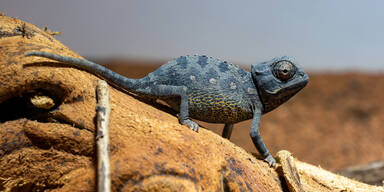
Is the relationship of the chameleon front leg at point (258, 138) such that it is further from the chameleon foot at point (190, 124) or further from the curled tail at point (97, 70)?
the curled tail at point (97, 70)

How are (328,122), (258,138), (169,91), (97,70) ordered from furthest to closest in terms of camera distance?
(328,122), (258,138), (169,91), (97,70)

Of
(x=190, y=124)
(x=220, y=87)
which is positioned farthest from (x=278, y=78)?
(x=190, y=124)

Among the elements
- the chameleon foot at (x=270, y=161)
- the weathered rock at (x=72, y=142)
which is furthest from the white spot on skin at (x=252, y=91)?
the weathered rock at (x=72, y=142)

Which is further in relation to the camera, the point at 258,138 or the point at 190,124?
the point at 258,138

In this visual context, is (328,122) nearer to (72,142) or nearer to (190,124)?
(190,124)

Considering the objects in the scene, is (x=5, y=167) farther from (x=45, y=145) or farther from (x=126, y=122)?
(x=126, y=122)

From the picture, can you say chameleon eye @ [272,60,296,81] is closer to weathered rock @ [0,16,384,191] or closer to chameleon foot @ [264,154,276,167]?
chameleon foot @ [264,154,276,167]

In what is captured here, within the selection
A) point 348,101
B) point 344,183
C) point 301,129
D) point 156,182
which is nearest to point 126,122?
point 156,182
